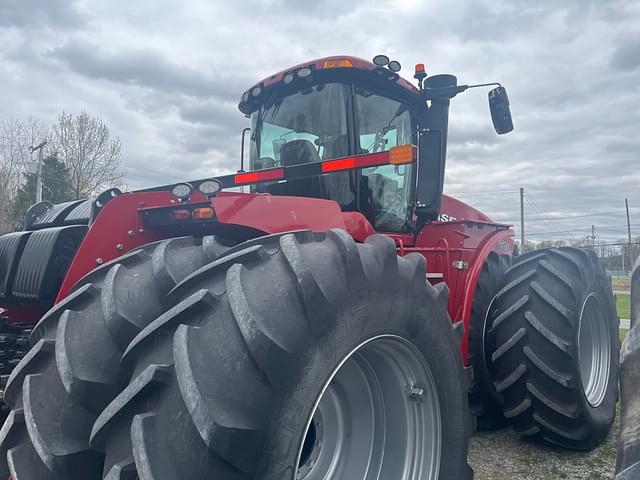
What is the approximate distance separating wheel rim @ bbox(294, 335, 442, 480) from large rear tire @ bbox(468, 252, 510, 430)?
1.68 meters

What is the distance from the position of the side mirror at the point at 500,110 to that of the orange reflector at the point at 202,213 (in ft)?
9.72

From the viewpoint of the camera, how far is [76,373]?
6.27 ft

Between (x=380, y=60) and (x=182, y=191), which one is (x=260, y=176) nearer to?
(x=182, y=191)

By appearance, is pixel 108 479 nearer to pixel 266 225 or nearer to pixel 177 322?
pixel 177 322

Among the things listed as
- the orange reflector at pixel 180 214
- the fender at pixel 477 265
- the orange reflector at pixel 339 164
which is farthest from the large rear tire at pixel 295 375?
the fender at pixel 477 265

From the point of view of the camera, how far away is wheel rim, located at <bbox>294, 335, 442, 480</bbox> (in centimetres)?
254

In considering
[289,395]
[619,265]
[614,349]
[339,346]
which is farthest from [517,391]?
[619,265]

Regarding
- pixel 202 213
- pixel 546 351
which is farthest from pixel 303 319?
pixel 546 351

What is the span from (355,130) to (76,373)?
252 centimetres

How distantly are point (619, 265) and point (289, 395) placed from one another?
69.2m

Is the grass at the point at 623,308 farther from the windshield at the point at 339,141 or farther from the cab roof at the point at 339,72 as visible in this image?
the cab roof at the point at 339,72

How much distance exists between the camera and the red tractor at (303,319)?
67.0 inches

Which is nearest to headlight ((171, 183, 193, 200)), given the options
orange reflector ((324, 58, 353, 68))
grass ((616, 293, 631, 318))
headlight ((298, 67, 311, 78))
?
headlight ((298, 67, 311, 78))

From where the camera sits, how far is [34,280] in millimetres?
3354
